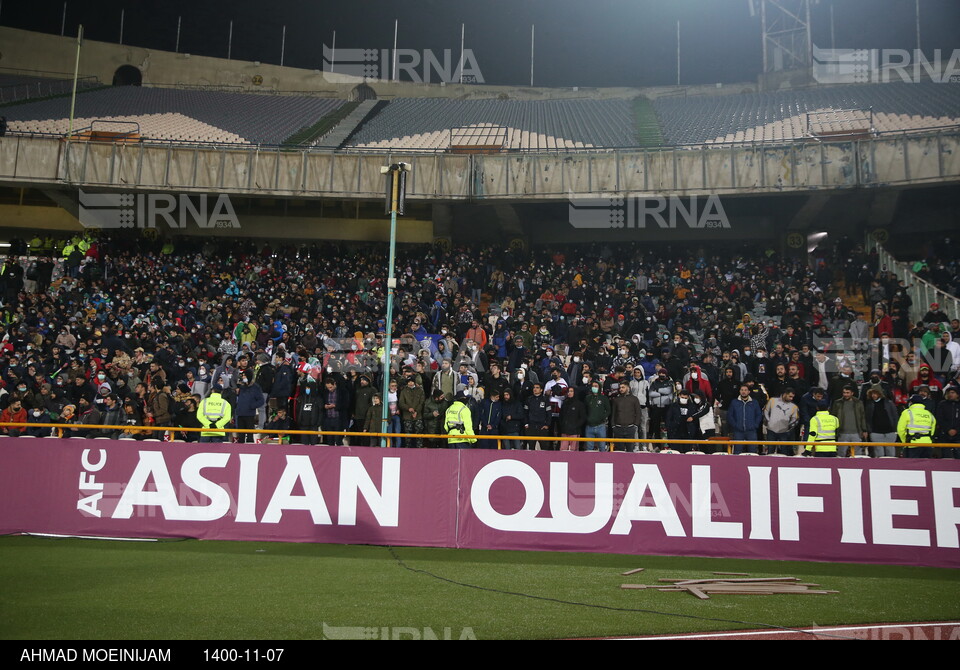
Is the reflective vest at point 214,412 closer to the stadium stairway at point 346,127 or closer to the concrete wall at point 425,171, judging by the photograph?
the concrete wall at point 425,171

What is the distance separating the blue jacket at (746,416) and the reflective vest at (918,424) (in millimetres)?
2178

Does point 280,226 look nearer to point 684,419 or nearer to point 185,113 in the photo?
point 185,113

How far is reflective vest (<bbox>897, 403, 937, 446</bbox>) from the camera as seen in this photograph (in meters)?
12.0

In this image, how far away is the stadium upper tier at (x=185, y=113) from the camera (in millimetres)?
32250

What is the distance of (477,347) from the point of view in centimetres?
1756

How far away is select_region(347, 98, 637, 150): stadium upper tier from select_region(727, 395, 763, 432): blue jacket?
1836 centimetres

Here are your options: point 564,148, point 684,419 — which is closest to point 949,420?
point 684,419

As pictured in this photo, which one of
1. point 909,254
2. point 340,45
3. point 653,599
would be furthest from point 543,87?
point 653,599

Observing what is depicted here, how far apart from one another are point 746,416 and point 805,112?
78.3 feet

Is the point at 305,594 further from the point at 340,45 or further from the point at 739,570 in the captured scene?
the point at 340,45

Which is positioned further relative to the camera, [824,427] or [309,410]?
[309,410]

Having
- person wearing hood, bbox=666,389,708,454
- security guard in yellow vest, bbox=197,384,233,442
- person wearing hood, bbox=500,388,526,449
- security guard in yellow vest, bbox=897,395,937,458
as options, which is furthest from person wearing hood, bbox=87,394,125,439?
security guard in yellow vest, bbox=897,395,937,458

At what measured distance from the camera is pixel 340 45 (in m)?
43.7

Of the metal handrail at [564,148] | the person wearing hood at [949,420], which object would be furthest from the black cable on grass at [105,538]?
the metal handrail at [564,148]
